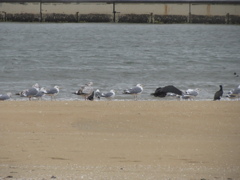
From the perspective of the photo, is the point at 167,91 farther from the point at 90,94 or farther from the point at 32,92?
the point at 32,92

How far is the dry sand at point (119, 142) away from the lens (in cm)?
473

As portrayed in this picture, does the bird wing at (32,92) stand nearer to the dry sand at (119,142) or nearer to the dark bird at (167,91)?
the dry sand at (119,142)

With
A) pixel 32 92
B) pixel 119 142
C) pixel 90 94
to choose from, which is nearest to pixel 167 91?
pixel 90 94

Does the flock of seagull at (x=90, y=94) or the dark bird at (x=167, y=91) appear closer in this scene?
the flock of seagull at (x=90, y=94)

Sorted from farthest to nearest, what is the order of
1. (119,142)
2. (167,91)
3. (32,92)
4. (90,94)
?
1. (167,91)
2. (90,94)
3. (32,92)
4. (119,142)

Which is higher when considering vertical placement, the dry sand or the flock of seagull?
the dry sand

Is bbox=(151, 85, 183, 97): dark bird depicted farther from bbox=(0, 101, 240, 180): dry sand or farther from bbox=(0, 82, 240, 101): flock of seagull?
bbox=(0, 101, 240, 180): dry sand

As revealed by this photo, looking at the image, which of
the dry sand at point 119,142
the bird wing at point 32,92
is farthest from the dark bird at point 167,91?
the dry sand at point 119,142

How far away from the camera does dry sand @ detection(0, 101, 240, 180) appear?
4.73 m

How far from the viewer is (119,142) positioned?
5.64 metres

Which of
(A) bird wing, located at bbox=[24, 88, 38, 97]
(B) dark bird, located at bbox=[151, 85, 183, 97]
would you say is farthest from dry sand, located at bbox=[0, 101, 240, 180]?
(B) dark bird, located at bbox=[151, 85, 183, 97]

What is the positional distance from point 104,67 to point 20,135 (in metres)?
12.8

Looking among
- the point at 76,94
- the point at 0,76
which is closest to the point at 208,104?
the point at 76,94

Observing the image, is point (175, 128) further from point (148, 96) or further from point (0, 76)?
point (0, 76)
